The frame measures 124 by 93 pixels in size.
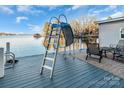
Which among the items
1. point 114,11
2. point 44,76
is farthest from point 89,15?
point 44,76

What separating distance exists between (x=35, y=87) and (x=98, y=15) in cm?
1543

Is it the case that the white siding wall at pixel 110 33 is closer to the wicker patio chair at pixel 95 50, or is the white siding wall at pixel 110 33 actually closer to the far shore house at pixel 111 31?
the far shore house at pixel 111 31

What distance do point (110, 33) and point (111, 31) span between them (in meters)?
0.14

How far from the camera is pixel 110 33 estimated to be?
8.70m

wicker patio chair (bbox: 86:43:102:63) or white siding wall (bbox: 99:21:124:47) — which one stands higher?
white siding wall (bbox: 99:21:124:47)

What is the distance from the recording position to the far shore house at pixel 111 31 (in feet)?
26.2

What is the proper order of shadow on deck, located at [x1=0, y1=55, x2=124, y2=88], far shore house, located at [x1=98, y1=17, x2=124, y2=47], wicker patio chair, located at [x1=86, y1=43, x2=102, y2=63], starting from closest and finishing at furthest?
shadow on deck, located at [x1=0, y1=55, x2=124, y2=88] < wicker patio chair, located at [x1=86, y1=43, x2=102, y2=63] < far shore house, located at [x1=98, y1=17, x2=124, y2=47]

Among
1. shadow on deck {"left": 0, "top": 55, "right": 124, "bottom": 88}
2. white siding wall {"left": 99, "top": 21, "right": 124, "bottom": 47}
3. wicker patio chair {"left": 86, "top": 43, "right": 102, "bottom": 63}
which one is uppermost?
white siding wall {"left": 99, "top": 21, "right": 124, "bottom": 47}

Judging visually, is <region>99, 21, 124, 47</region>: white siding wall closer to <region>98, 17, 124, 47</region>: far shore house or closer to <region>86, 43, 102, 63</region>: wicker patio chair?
<region>98, 17, 124, 47</region>: far shore house

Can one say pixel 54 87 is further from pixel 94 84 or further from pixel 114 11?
pixel 114 11

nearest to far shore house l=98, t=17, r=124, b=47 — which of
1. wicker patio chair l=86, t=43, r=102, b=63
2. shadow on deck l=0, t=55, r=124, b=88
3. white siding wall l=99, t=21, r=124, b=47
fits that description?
white siding wall l=99, t=21, r=124, b=47

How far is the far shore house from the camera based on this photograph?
26.2 ft

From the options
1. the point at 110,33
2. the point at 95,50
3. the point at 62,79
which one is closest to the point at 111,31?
the point at 110,33

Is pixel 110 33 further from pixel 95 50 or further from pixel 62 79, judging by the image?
pixel 62 79
